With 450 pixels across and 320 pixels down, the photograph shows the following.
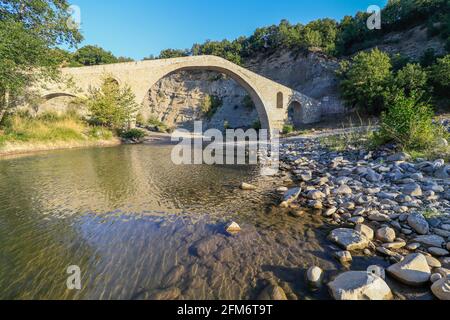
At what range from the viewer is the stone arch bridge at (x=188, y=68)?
50.5 ft

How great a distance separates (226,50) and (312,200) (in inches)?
1746

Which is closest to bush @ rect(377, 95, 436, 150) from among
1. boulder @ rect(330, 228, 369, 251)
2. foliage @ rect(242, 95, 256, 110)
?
boulder @ rect(330, 228, 369, 251)

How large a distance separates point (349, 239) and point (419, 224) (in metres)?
1.03

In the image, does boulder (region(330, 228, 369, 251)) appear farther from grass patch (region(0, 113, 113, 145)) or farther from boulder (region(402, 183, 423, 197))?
grass patch (region(0, 113, 113, 145))

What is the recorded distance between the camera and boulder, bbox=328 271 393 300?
1810mm

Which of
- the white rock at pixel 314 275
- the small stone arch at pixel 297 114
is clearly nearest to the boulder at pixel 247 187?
the white rock at pixel 314 275

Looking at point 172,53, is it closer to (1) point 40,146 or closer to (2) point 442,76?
(1) point 40,146

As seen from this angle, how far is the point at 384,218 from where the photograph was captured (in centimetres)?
323

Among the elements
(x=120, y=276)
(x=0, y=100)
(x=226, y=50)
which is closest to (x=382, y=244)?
(x=120, y=276)

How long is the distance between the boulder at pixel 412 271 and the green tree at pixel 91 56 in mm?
49039

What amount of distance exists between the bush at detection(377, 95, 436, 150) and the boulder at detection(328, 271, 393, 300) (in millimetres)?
5898

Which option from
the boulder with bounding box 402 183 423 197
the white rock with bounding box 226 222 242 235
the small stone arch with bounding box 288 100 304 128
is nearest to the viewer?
the white rock with bounding box 226 222 242 235

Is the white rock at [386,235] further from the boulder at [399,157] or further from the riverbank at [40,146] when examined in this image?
the riverbank at [40,146]
